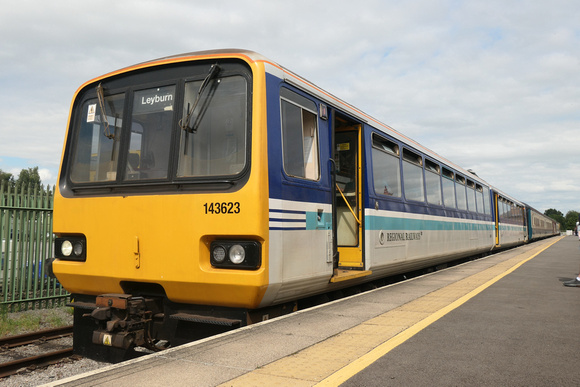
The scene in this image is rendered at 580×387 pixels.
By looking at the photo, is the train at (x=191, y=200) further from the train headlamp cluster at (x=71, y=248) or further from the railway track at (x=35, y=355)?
the railway track at (x=35, y=355)

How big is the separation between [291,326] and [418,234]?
197 inches

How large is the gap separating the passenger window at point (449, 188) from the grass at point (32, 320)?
8160 mm

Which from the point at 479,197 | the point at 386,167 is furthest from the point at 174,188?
the point at 479,197

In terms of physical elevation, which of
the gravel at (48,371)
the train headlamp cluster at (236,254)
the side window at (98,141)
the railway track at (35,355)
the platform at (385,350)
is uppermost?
the side window at (98,141)

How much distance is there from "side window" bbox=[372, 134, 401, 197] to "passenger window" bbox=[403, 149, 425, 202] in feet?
1.38

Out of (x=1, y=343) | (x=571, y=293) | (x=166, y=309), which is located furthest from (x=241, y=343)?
(x=571, y=293)

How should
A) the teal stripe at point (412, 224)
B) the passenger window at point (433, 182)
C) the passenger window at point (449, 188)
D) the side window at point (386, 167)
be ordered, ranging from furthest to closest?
the passenger window at point (449, 188) < the passenger window at point (433, 182) < the side window at point (386, 167) < the teal stripe at point (412, 224)

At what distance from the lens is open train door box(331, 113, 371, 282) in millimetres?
7062

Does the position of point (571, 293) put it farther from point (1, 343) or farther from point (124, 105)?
point (1, 343)

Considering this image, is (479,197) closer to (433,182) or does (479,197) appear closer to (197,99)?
(433,182)

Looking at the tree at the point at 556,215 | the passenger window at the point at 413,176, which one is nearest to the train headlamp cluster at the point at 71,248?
the passenger window at the point at 413,176

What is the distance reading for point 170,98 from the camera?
16.6ft

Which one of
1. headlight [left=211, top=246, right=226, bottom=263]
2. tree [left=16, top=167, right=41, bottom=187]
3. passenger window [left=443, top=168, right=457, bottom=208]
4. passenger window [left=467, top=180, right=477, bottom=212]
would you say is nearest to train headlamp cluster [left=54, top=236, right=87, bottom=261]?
headlight [left=211, top=246, right=226, bottom=263]

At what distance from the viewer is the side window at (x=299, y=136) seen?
511cm
